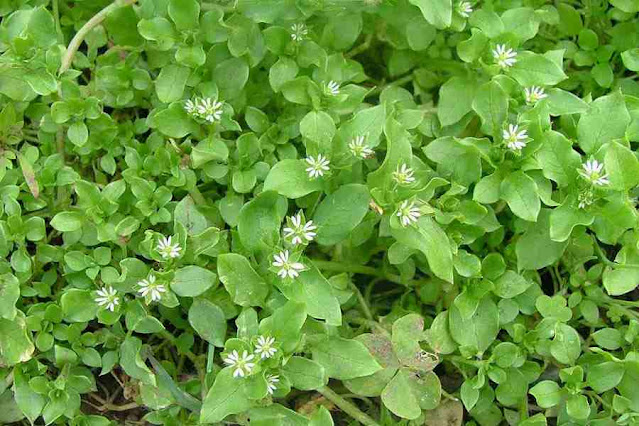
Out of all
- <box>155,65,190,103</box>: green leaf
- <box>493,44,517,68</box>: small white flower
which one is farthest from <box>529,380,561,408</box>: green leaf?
<box>155,65,190,103</box>: green leaf

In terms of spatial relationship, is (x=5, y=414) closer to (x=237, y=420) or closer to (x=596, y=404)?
(x=237, y=420)

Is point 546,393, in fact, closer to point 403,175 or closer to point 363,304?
point 363,304

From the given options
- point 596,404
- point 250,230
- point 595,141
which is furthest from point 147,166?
point 596,404

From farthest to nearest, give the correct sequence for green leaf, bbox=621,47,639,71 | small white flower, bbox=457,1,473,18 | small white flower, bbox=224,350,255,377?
green leaf, bbox=621,47,639,71, small white flower, bbox=457,1,473,18, small white flower, bbox=224,350,255,377

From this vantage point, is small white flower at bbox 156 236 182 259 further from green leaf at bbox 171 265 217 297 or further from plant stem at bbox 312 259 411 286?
plant stem at bbox 312 259 411 286

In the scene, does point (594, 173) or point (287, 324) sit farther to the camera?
point (594, 173)

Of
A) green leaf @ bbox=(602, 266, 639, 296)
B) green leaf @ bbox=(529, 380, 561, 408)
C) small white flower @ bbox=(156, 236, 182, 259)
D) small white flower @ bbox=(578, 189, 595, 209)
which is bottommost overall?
green leaf @ bbox=(529, 380, 561, 408)

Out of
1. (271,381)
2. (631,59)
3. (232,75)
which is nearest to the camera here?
(271,381)

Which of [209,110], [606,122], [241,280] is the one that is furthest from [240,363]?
[606,122]
